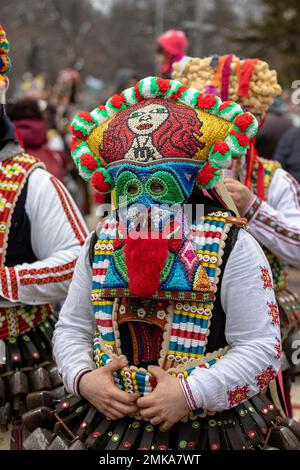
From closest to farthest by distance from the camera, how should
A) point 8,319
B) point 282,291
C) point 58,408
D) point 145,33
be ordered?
point 58,408
point 8,319
point 282,291
point 145,33

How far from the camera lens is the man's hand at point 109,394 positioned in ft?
6.43

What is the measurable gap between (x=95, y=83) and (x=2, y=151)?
17055 mm

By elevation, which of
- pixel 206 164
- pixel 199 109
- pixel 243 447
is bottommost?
pixel 243 447

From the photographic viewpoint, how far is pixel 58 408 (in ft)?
7.11

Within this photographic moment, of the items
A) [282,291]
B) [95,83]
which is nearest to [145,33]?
[95,83]

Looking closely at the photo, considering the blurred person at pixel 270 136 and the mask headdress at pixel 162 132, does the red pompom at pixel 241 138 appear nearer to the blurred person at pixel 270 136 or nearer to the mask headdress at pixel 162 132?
the mask headdress at pixel 162 132

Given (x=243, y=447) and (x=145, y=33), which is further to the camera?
(x=145, y=33)

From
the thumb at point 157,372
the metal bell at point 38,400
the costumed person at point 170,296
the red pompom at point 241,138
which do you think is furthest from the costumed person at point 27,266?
the red pompom at point 241,138

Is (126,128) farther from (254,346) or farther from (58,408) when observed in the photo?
(58,408)

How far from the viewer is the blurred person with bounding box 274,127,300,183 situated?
564 cm

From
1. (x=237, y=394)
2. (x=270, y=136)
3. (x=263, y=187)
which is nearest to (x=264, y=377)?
(x=237, y=394)

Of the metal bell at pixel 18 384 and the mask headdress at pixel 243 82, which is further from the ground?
the mask headdress at pixel 243 82

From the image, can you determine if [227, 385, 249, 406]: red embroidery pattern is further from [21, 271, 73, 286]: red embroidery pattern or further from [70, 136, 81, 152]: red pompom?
[21, 271, 73, 286]: red embroidery pattern

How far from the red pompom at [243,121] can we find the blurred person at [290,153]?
3669 mm
